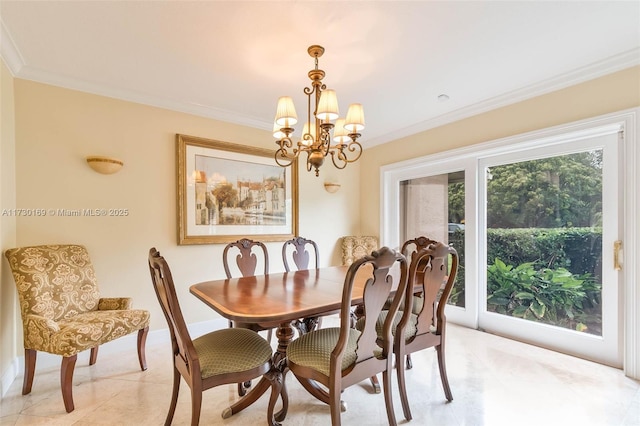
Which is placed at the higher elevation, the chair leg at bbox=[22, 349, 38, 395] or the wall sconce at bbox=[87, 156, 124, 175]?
the wall sconce at bbox=[87, 156, 124, 175]

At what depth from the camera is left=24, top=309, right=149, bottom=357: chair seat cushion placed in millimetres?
1918

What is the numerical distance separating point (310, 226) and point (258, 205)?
2.76 ft

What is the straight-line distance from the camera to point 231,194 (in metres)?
3.47

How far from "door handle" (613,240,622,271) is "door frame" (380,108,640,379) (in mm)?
58

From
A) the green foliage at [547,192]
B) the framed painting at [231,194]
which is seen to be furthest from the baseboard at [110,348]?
the green foliage at [547,192]

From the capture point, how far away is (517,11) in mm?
1774

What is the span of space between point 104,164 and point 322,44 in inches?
84.8

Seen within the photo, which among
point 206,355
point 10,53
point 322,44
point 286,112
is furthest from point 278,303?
point 10,53

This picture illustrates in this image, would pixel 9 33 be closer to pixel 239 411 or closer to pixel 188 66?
pixel 188 66

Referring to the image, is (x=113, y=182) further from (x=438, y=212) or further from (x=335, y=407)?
(x=438, y=212)

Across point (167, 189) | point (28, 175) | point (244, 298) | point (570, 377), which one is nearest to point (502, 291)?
point (570, 377)

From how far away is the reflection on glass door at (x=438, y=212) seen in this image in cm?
349

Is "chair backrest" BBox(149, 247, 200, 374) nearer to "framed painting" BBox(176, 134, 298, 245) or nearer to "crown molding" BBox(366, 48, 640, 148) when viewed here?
"framed painting" BBox(176, 134, 298, 245)

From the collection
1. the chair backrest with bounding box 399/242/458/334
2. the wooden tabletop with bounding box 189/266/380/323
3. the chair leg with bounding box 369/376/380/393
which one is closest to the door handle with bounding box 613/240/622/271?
the chair backrest with bounding box 399/242/458/334
